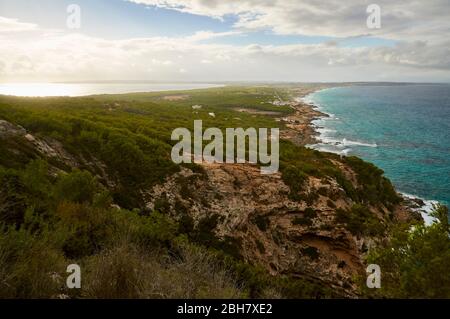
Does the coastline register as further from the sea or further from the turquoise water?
the turquoise water

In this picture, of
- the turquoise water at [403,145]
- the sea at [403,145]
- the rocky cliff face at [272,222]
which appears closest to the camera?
the rocky cliff face at [272,222]

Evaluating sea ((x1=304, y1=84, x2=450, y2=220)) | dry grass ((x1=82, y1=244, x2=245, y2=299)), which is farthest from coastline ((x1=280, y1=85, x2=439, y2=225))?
dry grass ((x1=82, y1=244, x2=245, y2=299))

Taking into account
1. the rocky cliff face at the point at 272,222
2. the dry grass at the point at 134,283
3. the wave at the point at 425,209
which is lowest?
the wave at the point at 425,209

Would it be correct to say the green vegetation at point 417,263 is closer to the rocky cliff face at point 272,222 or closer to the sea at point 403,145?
the rocky cliff face at point 272,222

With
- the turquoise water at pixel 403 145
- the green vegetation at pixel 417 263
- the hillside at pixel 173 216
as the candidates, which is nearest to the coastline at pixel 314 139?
the turquoise water at pixel 403 145

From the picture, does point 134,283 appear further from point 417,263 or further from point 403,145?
point 403,145

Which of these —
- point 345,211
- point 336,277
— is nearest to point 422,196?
point 345,211
